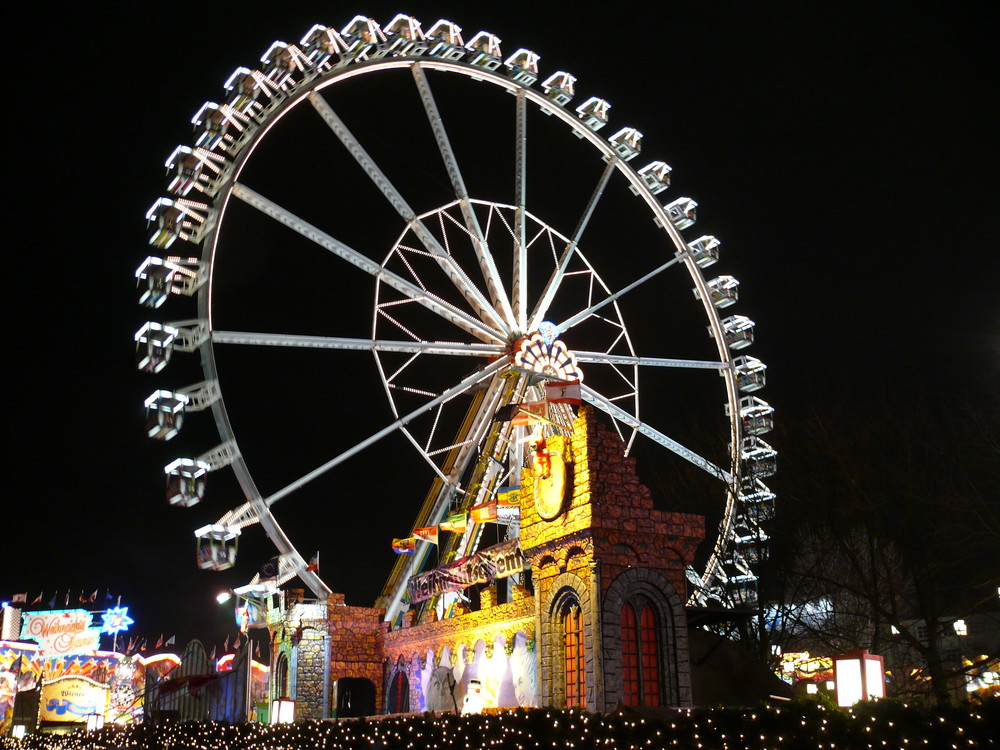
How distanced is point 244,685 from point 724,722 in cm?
1819

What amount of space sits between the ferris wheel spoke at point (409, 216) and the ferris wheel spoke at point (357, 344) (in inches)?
40.0

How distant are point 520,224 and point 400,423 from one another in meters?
6.68

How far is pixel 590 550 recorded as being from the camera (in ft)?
54.1

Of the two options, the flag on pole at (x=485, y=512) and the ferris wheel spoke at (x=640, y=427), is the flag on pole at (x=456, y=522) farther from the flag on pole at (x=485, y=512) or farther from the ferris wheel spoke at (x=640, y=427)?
the ferris wheel spoke at (x=640, y=427)

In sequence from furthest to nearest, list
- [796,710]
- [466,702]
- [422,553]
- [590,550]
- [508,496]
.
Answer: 1. [422,553]
2. [508,496]
3. [466,702]
4. [590,550]
5. [796,710]

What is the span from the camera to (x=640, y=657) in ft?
54.3

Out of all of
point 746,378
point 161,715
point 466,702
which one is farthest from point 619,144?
point 161,715

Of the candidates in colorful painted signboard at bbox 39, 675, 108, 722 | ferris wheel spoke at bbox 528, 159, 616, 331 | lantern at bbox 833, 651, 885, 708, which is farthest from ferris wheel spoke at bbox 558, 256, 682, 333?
colorful painted signboard at bbox 39, 675, 108, 722

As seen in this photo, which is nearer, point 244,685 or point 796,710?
point 796,710

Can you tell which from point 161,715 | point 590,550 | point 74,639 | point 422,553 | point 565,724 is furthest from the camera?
point 74,639

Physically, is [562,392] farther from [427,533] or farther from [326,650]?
[326,650]

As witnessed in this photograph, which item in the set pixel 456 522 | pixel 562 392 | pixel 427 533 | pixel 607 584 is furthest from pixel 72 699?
pixel 607 584

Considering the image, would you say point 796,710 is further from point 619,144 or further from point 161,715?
point 161,715

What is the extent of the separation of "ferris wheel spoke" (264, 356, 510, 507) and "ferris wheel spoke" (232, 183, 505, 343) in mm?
895
